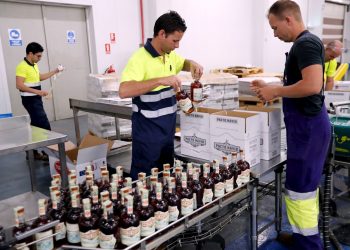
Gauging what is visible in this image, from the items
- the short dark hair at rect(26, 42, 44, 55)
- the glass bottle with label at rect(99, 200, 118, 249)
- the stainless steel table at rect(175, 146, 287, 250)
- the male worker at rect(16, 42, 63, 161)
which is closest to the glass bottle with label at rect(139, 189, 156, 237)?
the glass bottle with label at rect(99, 200, 118, 249)

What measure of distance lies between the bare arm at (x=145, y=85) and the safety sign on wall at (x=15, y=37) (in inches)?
168

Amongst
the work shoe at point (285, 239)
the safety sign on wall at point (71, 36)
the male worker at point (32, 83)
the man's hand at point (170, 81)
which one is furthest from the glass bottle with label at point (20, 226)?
the safety sign on wall at point (71, 36)

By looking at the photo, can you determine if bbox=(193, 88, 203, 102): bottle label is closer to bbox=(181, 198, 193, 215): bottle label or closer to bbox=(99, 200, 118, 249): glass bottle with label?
bbox=(181, 198, 193, 215): bottle label

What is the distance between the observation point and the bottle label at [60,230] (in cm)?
115

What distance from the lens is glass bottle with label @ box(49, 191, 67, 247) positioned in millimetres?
1151

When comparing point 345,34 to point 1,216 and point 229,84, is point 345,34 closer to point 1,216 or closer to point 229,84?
point 229,84

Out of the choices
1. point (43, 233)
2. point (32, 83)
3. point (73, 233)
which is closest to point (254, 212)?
point (73, 233)

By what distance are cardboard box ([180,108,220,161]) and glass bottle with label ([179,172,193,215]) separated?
1.93 ft

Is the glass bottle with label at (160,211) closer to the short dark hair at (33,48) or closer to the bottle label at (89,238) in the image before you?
the bottle label at (89,238)

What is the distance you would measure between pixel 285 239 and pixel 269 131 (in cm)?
83

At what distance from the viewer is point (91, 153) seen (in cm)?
A: 237

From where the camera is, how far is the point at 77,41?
5.91 meters

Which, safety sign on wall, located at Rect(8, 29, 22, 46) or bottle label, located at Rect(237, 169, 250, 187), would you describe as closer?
bottle label, located at Rect(237, 169, 250, 187)

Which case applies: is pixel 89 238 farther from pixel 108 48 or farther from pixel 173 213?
pixel 108 48
